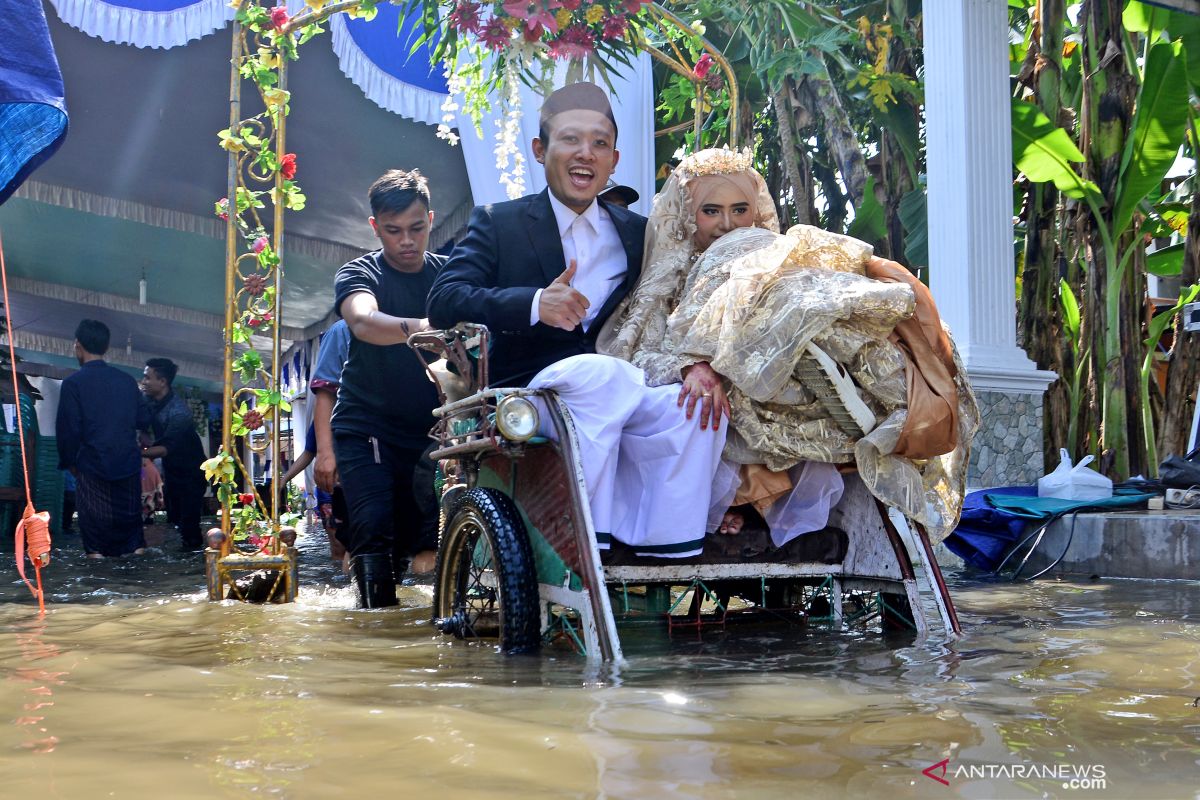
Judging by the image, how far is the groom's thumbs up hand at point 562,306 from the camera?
3672 millimetres

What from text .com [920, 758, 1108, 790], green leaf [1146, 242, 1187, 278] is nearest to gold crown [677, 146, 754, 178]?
text .com [920, 758, 1108, 790]

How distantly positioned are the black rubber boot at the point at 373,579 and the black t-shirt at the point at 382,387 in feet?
1.74

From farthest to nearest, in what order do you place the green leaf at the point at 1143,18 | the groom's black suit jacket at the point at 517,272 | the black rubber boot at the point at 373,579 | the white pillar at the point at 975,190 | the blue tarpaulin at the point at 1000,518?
the green leaf at the point at 1143,18
the white pillar at the point at 975,190
the blue tarpaulin at the point at 1000,518
the black rubber boot at the point at 373,579
the groom's black suit jacket at the point at 517,272

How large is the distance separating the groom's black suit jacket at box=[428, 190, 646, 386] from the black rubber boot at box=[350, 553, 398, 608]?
123 centimetres

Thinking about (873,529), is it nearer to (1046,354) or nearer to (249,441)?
(249,441)

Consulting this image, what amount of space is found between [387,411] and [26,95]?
1858 millimetres

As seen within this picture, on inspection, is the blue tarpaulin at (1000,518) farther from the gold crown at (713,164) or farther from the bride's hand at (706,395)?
the bride's hand at (706,395)

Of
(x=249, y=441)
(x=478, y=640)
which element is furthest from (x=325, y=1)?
(x=478, y=640)

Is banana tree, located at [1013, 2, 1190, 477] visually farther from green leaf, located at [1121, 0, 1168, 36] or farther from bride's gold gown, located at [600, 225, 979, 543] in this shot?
bride's gold gown, located at [600, 225, 979, 543]

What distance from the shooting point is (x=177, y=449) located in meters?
10.9

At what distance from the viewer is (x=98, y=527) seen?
29.5 feet

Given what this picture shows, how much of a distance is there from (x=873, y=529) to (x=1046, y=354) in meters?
5.62

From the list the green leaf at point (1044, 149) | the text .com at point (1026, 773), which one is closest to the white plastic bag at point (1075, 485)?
the green leaf at point (1044, 149)

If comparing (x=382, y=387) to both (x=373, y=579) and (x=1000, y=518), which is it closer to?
(x=373, y=579)
